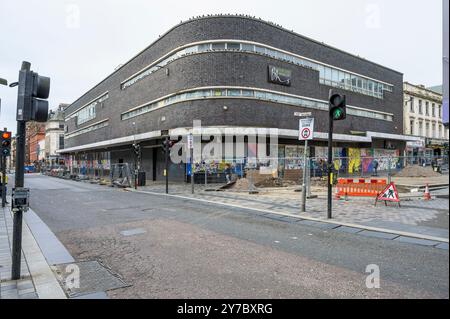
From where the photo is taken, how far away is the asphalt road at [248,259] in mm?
3891

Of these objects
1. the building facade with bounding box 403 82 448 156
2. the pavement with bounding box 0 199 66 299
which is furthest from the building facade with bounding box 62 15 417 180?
the pavement with bounding box 0 199 66 299

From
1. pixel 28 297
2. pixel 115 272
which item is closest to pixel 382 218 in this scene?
pixel 115 272

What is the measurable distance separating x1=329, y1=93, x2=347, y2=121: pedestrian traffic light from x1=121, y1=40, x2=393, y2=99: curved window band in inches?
708

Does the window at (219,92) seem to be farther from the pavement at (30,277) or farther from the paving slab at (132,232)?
the pavement at (30,277)

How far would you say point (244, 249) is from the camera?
5.83m

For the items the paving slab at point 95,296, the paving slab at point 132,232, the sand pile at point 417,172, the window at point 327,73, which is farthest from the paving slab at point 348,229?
the window at point 327,73

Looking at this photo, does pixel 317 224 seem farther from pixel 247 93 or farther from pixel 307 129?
pixel 247 93

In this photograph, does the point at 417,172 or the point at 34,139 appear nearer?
the point at 417,172

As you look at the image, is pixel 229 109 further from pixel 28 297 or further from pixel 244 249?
pixel 28 297

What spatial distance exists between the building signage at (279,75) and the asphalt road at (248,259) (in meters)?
20.6

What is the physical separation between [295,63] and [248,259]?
27715 millimetres

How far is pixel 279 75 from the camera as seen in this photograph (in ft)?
90.9

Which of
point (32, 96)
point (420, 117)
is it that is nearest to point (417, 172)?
point (32, 96)

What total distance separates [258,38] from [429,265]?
24.9 m
